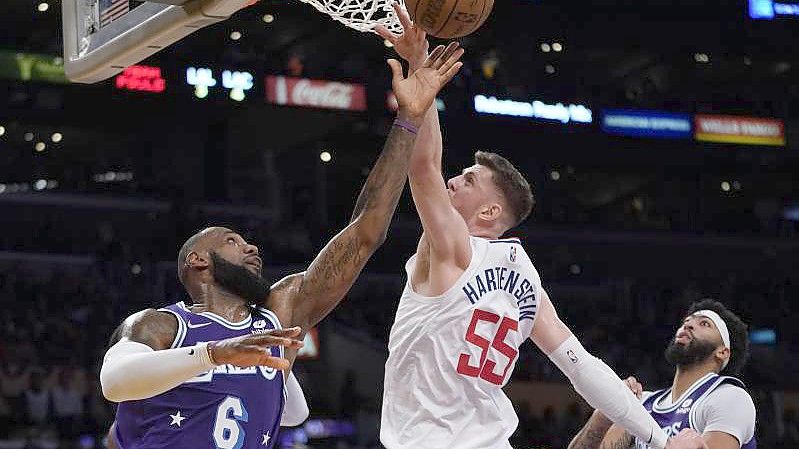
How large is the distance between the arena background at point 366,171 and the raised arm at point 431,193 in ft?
34.0

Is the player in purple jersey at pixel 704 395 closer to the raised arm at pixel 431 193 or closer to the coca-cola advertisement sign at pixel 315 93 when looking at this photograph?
the raised arm at pixel 431 193

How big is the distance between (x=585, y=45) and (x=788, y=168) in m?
6.12

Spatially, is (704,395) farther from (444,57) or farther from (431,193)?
(444,57)

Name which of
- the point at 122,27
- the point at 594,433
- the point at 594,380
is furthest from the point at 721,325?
the point at 122,27

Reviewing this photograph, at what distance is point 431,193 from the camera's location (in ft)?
14.9

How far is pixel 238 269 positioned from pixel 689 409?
2470mm

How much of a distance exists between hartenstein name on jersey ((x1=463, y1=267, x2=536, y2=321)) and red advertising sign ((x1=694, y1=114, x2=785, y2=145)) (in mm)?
20205

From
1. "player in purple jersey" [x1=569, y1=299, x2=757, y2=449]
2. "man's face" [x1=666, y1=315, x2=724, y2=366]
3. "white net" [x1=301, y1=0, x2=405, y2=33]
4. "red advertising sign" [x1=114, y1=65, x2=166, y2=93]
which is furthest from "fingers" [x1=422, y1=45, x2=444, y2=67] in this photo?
"red advertising sign" [x1=114, y1=65, x2=166, y2=93]

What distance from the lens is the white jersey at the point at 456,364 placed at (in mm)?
4398

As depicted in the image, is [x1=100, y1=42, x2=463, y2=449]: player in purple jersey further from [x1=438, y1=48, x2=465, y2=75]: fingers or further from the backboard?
the backboard

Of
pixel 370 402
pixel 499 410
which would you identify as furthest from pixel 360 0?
pixel 370 402

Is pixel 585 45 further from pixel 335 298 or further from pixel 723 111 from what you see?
pixel 335 298

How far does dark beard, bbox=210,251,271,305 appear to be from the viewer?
4.56 meters

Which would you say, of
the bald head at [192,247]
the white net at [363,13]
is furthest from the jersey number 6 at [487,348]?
the white net at [363,13]
